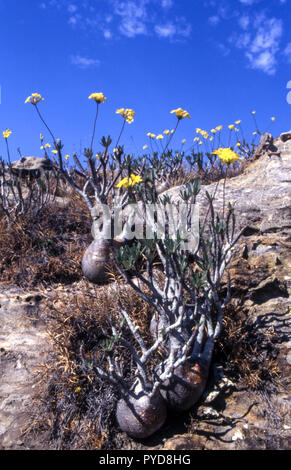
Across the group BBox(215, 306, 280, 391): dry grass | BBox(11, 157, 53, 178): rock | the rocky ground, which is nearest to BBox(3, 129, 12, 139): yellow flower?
BBox(11, 157, 53, 178): rock

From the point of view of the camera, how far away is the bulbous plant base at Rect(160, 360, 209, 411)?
280 centimetres

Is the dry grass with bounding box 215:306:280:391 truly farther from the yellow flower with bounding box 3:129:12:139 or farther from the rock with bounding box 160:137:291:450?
the yellow flower with bounding box 3:129:12:139

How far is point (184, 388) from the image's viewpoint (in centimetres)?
280

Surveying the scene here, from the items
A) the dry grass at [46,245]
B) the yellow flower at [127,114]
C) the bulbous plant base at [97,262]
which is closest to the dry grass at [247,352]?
the bulbous plant base at [97,262]

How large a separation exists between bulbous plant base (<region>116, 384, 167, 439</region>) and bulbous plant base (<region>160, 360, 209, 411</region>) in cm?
10

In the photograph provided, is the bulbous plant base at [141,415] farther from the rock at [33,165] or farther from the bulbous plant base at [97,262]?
the rock at [33,165]

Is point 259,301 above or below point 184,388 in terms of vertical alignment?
above

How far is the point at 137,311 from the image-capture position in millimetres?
3521

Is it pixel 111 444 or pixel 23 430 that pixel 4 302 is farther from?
pixel 111 444

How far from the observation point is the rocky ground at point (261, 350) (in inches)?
106

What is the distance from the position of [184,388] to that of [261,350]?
91 centimetres

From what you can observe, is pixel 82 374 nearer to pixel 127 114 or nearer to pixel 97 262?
pixel 97 262

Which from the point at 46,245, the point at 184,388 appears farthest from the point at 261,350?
the point at 46,245

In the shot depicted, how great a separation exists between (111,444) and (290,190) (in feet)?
12.9
